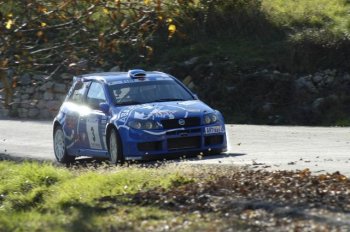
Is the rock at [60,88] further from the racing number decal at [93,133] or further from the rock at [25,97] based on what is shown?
the racing number decal at [93,133]

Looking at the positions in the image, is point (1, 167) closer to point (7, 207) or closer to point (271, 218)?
point (7, 207)

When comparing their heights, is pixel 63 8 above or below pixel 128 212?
above

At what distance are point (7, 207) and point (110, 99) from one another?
4.67 m

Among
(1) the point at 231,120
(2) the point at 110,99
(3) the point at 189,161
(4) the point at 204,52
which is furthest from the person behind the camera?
(4) the point at 204,52

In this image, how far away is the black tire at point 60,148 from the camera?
762 inches

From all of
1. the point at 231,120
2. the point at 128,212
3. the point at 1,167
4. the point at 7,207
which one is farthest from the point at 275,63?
the point at 128,212

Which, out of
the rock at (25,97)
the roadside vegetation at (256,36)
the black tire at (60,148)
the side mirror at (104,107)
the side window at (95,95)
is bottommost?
the black tire at (60,148)

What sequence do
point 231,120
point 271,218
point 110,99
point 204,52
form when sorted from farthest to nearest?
point 204,52, point 231,120, point 110,99, point 271,218

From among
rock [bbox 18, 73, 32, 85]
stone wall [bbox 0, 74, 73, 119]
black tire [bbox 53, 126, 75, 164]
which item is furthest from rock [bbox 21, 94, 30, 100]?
black tire [bbox 53, 126, 75, 164]

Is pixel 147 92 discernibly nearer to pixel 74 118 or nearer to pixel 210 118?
pixel 210 118

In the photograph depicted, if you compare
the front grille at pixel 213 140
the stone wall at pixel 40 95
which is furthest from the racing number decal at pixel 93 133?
the stone wall at pixel 40 95

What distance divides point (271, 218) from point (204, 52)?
63.8 ft

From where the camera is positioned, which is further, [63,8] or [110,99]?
[110,99]

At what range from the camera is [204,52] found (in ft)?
97.2
